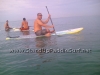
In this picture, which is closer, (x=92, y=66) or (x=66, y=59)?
(x=92, y=66)

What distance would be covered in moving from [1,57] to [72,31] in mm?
6598

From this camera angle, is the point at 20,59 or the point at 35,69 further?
the point at 20,59

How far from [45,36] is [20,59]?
4.93 m

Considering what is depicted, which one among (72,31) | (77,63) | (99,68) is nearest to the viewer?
(99,68)

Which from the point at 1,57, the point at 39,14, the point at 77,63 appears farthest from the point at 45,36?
the point at 77,63

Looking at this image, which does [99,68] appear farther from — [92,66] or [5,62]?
[5,62]

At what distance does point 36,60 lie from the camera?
545cm

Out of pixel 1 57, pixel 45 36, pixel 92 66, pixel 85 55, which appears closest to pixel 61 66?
pixel 92 66

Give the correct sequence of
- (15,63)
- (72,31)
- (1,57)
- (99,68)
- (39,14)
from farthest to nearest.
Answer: (72,31)
(39,14)
(1,57)
(15,63)
(99,68)

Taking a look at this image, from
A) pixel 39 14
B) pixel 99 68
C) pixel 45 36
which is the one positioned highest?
pixel 39 14

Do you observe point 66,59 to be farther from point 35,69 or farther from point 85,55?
point 35,69

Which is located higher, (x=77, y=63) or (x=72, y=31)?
(x=72, y=31)

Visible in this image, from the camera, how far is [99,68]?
4469 mm

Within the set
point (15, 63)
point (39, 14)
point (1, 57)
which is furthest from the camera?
point (39, 14)
